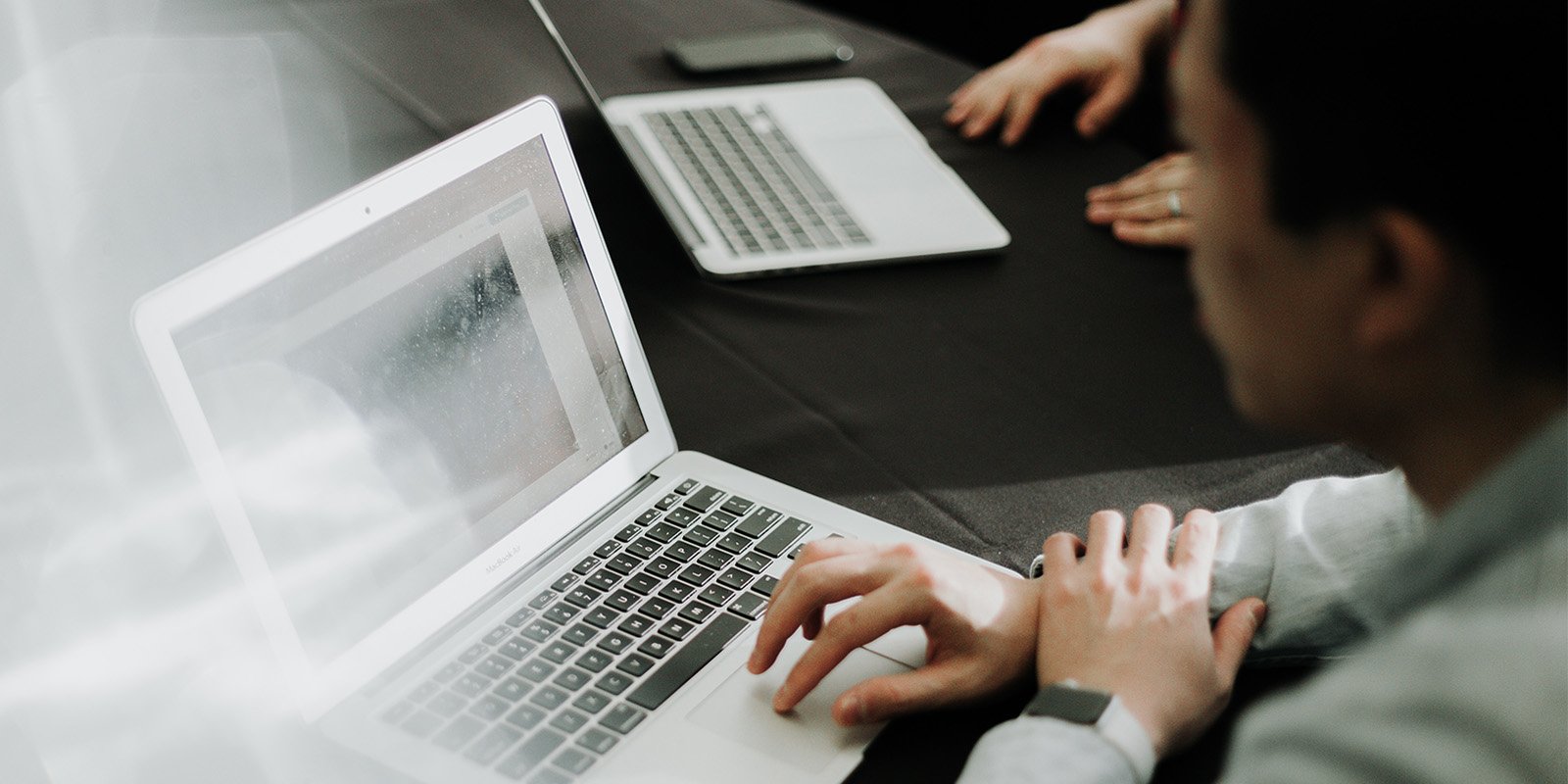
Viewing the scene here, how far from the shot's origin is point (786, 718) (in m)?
0.72

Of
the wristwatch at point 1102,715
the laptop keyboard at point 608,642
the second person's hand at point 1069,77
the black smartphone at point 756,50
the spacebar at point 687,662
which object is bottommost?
the wristwatch at point 1102,715

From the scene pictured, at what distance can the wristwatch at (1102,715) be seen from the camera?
2.24 feet

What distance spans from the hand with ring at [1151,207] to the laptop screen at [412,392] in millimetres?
605

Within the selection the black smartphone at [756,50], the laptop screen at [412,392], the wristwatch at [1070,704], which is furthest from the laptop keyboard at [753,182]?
the wristwatch at [1070,704]

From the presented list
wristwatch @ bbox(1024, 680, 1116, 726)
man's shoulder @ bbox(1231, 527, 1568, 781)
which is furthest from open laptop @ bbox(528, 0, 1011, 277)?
man's shoulder @ bbox(1231, 527, 1568, 781)

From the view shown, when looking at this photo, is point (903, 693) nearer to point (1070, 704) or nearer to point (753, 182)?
point (1070, 704)

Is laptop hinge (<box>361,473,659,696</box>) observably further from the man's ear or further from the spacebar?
the man's ear

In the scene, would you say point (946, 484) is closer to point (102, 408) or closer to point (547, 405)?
point (547, 405)

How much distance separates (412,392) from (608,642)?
19cm

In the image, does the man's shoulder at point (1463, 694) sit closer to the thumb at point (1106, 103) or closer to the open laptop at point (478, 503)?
the open laptop at point (478, 503)

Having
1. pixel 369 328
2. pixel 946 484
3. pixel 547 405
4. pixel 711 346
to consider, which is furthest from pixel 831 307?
pixel 369 328

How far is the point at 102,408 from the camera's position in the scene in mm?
885

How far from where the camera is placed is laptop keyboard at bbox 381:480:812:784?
700 mm

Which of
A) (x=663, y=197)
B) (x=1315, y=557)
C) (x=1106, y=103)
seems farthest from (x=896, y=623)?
(x=1106, y=103)
